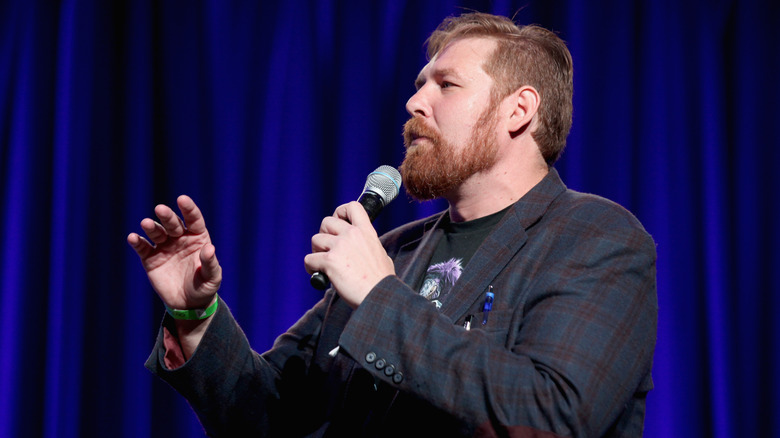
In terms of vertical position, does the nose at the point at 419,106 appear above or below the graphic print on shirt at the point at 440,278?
above

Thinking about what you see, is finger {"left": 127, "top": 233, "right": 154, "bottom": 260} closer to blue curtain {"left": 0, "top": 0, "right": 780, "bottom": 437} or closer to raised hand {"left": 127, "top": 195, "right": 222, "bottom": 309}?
raised hand {"left": 127, "top": 195, "right": 222, "bottom": 309}

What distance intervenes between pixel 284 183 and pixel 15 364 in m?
1.17

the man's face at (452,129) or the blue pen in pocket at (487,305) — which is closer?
the blue pen in pocket at (487,305)

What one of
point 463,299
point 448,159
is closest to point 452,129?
point 448,159

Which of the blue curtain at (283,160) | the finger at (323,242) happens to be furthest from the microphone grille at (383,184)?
the blue curtain at (283,160)

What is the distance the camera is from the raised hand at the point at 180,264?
145cm

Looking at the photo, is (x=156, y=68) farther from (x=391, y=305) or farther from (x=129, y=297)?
(x=391, y=305)

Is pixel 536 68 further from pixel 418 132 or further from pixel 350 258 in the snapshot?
pixel 350 258

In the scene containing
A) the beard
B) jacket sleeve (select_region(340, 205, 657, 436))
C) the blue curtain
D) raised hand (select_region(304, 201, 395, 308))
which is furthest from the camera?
the blue curtain

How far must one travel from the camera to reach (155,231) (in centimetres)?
144

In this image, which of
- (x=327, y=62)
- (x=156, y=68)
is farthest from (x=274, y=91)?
(x=156, y=68)

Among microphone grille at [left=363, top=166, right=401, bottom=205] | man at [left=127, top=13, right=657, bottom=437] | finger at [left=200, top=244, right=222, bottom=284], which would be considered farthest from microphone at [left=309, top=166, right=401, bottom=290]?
finger at [left=200, top=244, right=222, bottom=284]

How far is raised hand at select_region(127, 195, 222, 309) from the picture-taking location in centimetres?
145

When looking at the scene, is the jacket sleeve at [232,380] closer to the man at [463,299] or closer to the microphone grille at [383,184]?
the man at [463,299]
